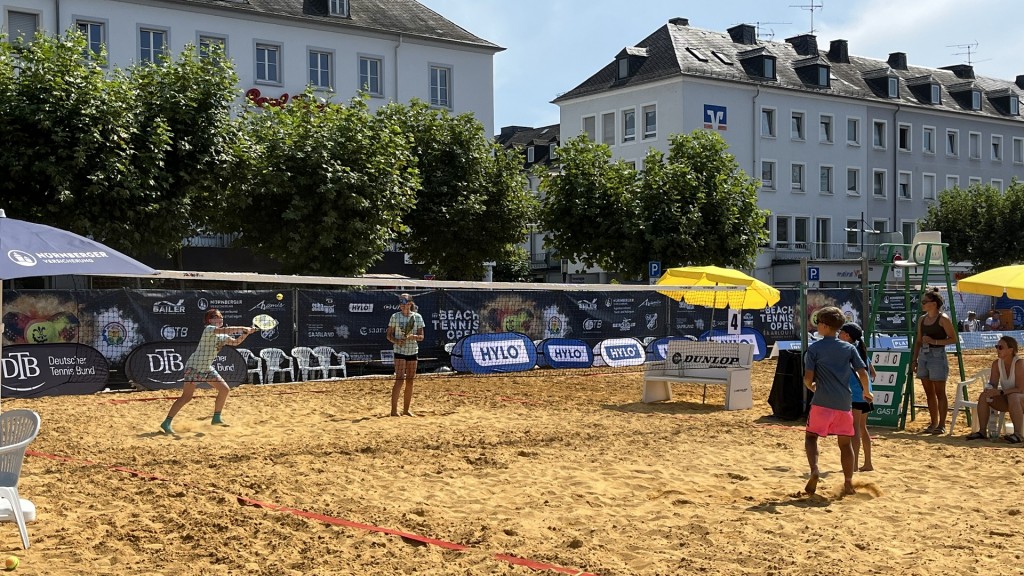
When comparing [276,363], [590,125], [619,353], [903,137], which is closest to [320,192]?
[276,363]

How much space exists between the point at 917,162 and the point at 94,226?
163ft

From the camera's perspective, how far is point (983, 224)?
52.6 meters

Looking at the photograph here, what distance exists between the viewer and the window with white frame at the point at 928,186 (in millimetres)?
61406

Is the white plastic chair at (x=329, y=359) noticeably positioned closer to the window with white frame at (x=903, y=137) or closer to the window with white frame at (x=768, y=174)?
the window with white frame at (x=768, y=174)

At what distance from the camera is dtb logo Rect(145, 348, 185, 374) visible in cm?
1952

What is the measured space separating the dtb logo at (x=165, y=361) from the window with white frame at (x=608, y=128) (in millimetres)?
38851

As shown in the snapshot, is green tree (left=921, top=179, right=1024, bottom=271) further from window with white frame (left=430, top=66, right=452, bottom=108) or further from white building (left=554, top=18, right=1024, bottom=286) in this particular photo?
window with white frame (left=430, top=66, right=452, bottom=108)

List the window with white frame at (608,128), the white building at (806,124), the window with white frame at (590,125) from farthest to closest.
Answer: the window with white frame at (590,125), the window with white frame at (608,128), the white building at (806,124)

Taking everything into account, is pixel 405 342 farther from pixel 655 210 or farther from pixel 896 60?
→ pixel 896 60

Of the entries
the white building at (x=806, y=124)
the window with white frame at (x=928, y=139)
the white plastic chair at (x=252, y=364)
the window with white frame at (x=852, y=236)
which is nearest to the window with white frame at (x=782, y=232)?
the white building at (x=806, y=124)

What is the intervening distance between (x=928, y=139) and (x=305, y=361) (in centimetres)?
4972

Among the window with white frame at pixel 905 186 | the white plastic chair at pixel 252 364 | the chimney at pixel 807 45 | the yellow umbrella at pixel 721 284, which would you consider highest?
the chimney at pixel 807 45

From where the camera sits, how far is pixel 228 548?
7664 mm

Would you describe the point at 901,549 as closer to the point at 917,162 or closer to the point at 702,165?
the point at 702,165
